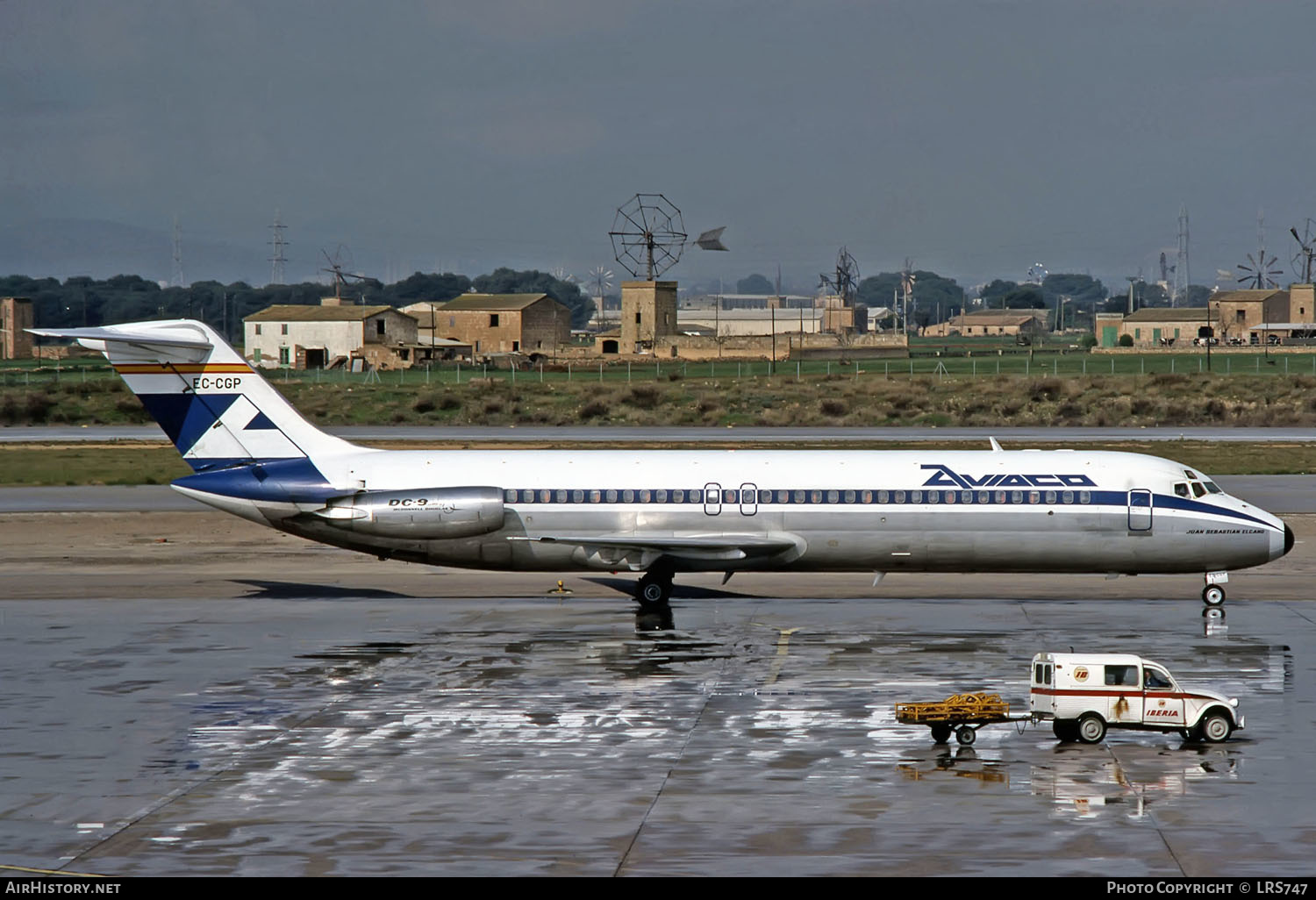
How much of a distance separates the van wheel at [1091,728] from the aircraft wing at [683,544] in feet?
38.6

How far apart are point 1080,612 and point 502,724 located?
15.3m

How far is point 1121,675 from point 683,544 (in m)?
12.4

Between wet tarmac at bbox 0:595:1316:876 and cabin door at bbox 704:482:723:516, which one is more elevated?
cabin door at bbox 704:482:723:516

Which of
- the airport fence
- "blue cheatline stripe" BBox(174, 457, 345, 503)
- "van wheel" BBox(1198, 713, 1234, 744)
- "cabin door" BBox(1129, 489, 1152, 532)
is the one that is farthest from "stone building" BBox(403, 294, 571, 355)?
"van wheel" BBox(1198, 713, 1234, 744)

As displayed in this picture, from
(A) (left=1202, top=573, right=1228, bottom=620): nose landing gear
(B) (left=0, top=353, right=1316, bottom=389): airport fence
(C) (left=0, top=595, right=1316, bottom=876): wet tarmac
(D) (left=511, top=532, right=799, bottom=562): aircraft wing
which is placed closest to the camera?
(C) (left=0, top=595, right=1316, bottom=876): wet tarmac

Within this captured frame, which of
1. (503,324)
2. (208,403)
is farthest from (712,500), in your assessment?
(503,324)

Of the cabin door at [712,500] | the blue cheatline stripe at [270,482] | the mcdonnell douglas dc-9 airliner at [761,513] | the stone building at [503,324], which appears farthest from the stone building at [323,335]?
the cabin door at [712,500]

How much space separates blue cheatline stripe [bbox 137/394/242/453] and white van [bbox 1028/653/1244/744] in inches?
785

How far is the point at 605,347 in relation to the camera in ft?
574

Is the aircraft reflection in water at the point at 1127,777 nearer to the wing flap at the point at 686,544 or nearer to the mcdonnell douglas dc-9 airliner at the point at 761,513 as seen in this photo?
the mcdonnell douglas dc-9 airliner at the point at 761,513

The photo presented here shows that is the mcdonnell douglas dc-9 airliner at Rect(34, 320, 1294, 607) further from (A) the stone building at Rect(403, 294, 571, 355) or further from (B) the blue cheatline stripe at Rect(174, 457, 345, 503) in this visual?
(A) the stone building at Rect(403, 294, 571, 355)

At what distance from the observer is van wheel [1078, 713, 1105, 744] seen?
824 inches

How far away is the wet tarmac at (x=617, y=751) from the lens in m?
15.8

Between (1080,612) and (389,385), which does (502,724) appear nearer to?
(1080,612)
